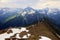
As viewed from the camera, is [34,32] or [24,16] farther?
[24,16]

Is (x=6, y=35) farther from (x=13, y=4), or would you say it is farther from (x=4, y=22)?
(x=13, y=4)

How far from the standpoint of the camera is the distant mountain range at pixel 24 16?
551 cm

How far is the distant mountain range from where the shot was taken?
551cm

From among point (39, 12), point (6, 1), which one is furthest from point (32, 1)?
point (6, 1)

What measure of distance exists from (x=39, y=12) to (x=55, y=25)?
1.76 feet

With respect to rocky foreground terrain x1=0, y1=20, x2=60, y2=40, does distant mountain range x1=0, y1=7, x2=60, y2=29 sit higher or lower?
higher

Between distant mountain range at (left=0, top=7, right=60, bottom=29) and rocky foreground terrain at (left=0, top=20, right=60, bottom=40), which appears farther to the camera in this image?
distant mountain range at (left=0, top=7, right=60, bottom=29)

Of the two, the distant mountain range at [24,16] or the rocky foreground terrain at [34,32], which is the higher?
the distant mountain range at [24,16]

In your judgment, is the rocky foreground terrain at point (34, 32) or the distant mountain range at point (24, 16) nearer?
the rocky foreground terrain at point (34, 32)

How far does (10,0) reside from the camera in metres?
5.64

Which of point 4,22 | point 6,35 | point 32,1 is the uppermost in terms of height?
point 32,1

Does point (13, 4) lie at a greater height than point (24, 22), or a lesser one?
greater

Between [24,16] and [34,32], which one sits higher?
[24,16]

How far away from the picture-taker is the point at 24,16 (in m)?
5.58
